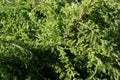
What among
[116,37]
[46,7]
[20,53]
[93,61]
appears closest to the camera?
[20,53]

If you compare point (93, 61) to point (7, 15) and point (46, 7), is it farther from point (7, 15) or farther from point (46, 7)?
point (7, 15)

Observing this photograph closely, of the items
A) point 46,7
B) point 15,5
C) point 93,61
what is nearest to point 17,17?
point 15,5

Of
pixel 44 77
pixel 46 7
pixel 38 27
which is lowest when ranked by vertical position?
pixel 44 77

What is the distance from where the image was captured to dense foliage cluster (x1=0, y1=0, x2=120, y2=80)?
78.0 inches

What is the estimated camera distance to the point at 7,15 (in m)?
2.46

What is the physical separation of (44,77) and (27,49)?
26cm

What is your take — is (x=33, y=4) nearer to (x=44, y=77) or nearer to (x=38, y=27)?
(x=38, y=27)

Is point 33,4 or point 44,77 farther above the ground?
point 33,4

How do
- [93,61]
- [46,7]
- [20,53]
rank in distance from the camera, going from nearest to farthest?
[20,53]
[93,61]
[46,7]

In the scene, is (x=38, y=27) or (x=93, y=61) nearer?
(x=93, y=61)

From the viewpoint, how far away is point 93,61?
2129 mm

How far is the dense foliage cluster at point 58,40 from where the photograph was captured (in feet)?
6.50

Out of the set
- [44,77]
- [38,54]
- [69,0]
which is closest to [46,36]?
[38,54]

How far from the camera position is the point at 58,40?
217 centimetres
